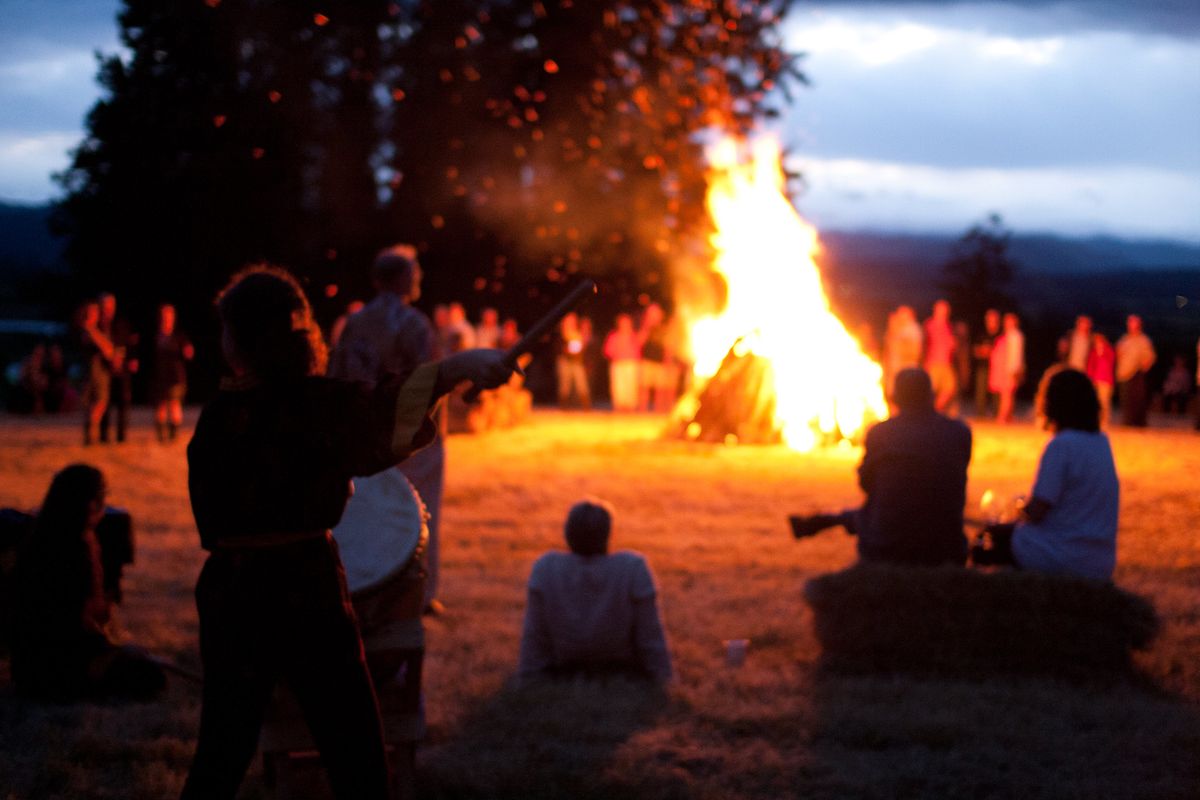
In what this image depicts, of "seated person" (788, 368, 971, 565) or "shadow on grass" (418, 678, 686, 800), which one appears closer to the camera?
"shadow on grass" (418, 678, 686, 800)

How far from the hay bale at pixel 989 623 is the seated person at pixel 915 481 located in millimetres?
395

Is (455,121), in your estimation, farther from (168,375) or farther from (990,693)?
(990,693)

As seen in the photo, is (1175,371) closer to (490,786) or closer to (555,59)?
(555,59)

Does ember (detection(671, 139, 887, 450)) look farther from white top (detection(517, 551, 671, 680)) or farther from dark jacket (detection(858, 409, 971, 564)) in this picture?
white top (detection(517, 551, 671, 680))

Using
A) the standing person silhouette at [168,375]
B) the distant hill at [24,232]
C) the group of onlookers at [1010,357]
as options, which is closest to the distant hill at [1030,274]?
the group of onlookers at [1010,357]

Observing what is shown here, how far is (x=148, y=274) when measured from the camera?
93.4ft

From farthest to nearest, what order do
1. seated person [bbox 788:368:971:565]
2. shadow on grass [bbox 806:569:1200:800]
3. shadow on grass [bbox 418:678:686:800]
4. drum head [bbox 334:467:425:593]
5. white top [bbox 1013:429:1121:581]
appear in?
seated person [bbox 788:368:971:565] → white top [bbox 1013:429:1121:581] → shadow on grass [bbox 806:569:1200:800] → shadow on grass [bbox 418:678:686:800] → drum head [bbox 334:467:425:593]

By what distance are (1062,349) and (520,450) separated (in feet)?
34.5

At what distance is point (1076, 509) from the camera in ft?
20.3

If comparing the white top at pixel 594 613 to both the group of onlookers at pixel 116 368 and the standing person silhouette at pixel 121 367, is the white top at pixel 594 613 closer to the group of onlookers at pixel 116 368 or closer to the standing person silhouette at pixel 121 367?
the group of onlookers at pixel 116 368

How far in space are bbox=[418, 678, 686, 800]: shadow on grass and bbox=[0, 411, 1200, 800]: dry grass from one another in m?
0.01

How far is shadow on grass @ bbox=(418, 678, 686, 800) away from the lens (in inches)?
173

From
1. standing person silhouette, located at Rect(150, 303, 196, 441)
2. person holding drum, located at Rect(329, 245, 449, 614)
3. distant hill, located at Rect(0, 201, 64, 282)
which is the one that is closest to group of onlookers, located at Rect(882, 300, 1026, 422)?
standing person silhouette, located at Rect(150, 303, 196, 441)

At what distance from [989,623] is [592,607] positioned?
5.81 feet
